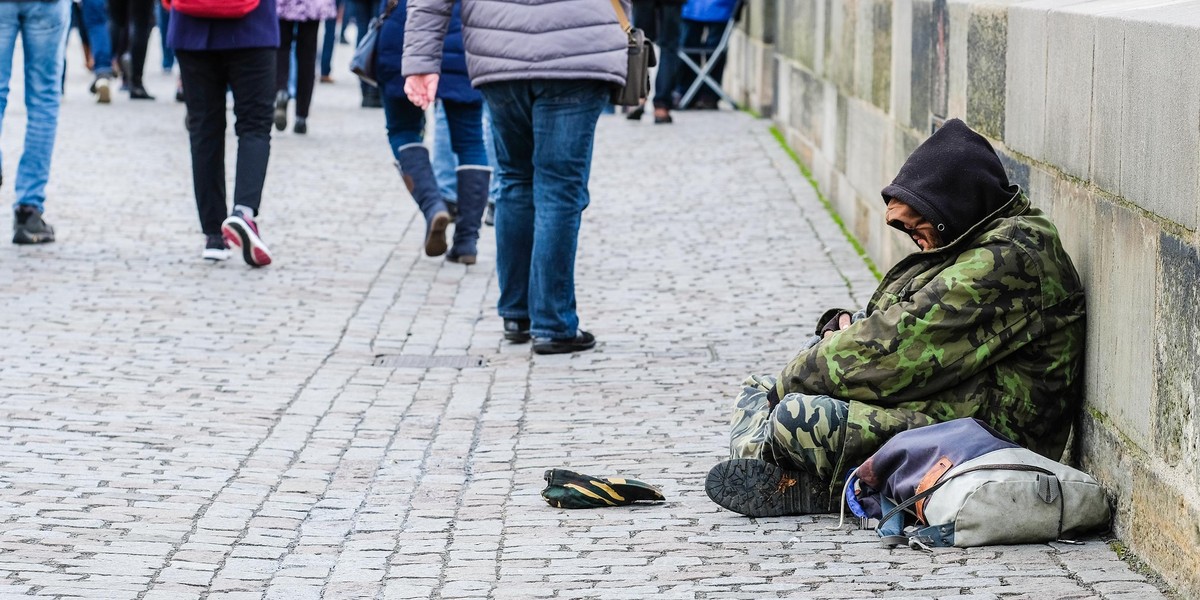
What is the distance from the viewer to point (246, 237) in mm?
8586

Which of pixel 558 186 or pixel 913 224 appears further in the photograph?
pixel 558 186

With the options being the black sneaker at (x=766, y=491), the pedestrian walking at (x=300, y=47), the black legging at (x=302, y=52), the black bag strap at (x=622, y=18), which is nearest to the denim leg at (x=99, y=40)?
the pedestrian walking at (x=300, y=47)

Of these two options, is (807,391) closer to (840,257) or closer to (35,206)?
(840,257)

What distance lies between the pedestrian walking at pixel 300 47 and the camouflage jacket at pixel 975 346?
9.43 metres

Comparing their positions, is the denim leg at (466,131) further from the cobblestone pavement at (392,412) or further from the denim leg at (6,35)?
the denim leg at (6,35)

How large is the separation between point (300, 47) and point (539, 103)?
25.4ft

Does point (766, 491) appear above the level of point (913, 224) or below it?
below

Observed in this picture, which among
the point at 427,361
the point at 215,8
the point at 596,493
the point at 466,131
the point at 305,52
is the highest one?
the point at 215,8

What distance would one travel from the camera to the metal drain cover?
683cm

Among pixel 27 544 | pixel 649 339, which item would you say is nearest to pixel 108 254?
pixel 649 339

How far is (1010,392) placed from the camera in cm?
457

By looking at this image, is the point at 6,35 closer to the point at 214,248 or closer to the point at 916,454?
the point at 214,248

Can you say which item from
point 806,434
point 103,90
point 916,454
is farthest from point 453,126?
point 103,90

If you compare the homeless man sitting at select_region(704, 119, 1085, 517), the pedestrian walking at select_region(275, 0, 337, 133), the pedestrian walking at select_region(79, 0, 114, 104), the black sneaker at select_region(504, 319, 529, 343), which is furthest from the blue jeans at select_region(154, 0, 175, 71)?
the homeless man sitting at select_region(704, 119, 1085, 517)
